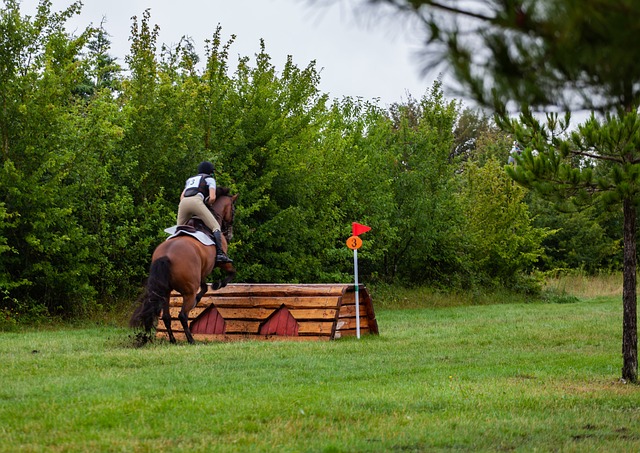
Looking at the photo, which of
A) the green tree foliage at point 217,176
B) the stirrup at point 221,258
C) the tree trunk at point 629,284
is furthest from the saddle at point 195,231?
the tree trunk at point 629,284

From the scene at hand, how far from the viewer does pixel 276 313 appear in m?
14.6

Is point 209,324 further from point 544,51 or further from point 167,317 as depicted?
point 544,51

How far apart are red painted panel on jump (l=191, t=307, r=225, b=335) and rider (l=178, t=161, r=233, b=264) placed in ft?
3.98

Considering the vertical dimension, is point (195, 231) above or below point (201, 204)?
below

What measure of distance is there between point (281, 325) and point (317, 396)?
6.05m

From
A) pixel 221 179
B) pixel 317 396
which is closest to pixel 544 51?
pixel 317 396

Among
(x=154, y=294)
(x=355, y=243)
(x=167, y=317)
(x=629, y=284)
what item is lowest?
(x=167, y=317)

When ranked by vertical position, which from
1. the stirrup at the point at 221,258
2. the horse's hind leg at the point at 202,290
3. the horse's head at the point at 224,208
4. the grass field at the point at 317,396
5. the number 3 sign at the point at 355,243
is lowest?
the grass field at the point at 317,396

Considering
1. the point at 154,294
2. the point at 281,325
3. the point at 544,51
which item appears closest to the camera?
the point at 544,51

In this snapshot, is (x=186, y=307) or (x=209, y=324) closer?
(x=186, y=307)

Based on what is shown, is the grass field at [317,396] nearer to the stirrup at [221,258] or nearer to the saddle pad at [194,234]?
the stirrup at [221,258]

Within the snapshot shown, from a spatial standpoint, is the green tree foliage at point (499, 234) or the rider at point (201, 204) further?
the green tree foliage at point (499, 234)

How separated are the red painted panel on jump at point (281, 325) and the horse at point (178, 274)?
1.13 metres

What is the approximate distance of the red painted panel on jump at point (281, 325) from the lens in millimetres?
14422
